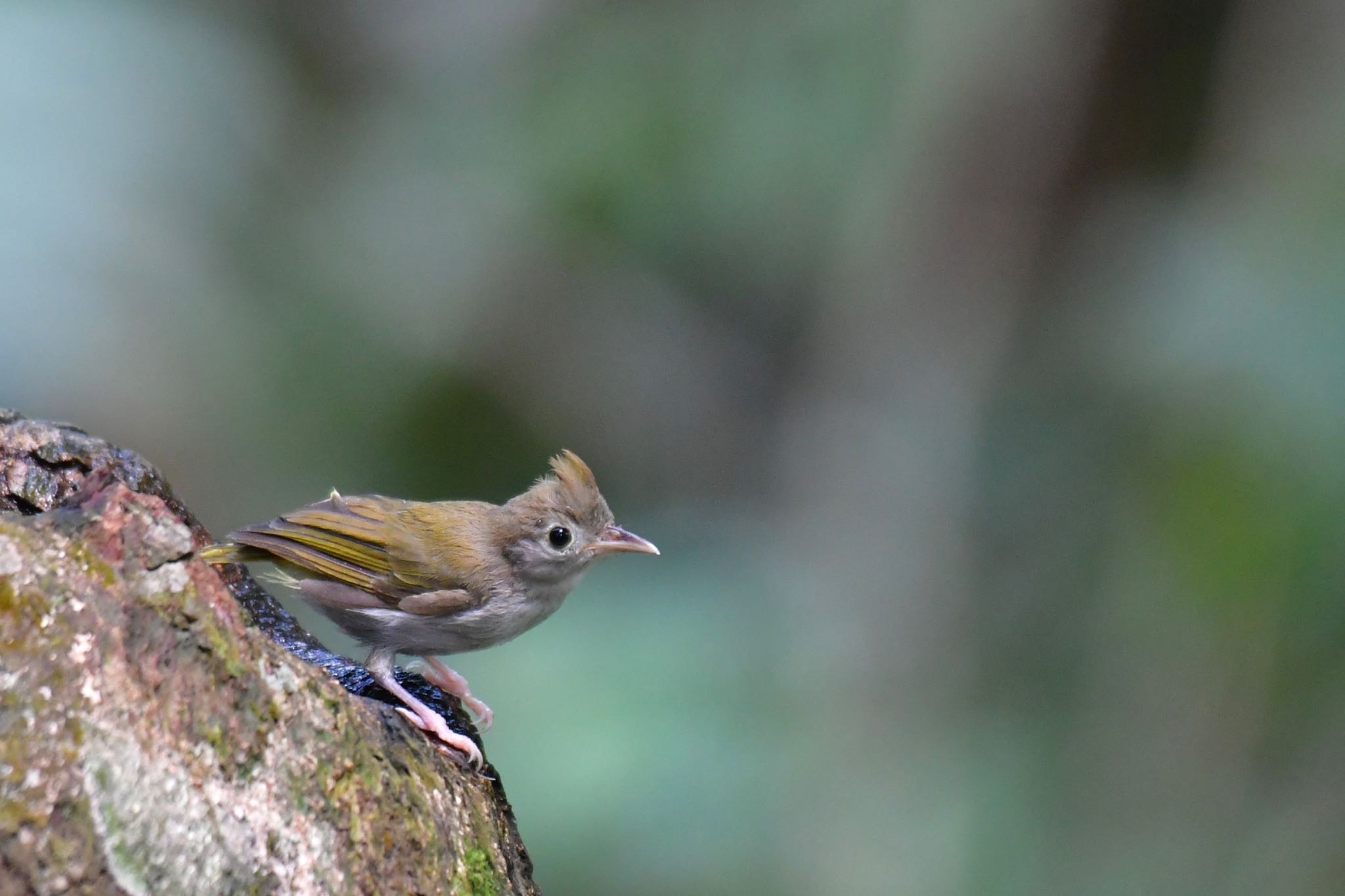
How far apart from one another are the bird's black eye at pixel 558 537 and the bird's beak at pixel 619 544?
0.14m

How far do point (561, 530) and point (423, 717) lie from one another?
98 cm

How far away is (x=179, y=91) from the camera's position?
28.3ft

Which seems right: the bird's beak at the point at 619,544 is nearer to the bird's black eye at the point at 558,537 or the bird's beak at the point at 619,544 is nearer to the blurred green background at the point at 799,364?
the bird's black eye at the point at 558,537

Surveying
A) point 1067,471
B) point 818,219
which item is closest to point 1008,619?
point 1067,471

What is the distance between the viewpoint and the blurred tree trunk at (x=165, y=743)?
1.89 metres

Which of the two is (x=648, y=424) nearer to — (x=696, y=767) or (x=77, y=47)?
(x=696, y=767)

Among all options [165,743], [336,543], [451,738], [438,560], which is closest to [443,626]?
[438,560]

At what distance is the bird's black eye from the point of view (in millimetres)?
4145

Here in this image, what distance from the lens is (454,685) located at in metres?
4.03

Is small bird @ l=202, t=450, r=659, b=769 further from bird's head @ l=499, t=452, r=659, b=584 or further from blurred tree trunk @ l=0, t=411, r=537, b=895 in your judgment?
blurred tree trunk @ l=0, t=411, r=537, b=895

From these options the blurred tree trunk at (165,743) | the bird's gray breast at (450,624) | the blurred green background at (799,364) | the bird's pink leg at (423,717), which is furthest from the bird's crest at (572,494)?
the blurred green background at (799,364)

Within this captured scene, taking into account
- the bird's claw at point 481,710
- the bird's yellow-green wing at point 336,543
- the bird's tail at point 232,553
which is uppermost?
the bird's yellow-green wing at point 336,543

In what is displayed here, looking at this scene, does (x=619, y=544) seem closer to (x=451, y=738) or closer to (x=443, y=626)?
(x=443, y=626)

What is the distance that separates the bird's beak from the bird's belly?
0.27 metres
